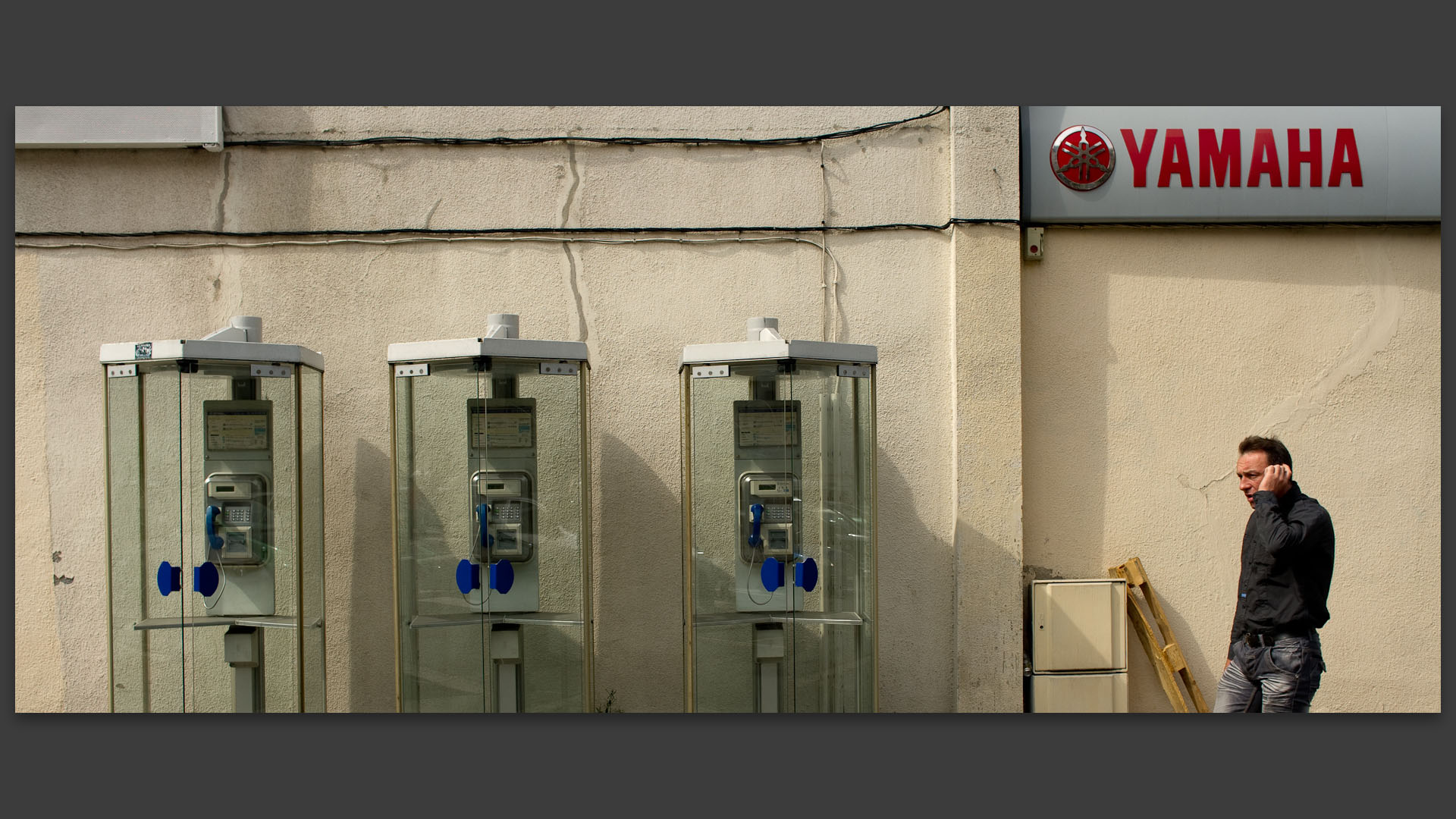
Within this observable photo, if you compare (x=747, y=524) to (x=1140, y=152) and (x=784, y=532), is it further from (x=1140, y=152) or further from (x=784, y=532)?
(x=1140, y=152)

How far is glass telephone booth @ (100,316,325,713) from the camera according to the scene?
412 centimetres

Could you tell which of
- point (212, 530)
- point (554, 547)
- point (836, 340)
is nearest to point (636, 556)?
point (554, 547)

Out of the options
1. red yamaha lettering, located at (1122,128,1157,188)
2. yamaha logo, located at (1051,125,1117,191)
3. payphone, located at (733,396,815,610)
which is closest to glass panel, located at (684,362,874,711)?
payphone, located at (733,396,815,610)

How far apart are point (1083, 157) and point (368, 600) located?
4.05 m

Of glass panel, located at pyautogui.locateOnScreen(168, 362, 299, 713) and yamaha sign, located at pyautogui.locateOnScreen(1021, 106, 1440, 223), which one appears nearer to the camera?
glass panel, located at pyautogui.locateOnScreen(168, 362, 299, 713)

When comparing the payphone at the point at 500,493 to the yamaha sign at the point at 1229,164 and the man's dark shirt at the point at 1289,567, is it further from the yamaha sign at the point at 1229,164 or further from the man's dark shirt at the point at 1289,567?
the man's dark shirt at the point at 1289,567

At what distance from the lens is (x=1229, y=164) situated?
15.4ft

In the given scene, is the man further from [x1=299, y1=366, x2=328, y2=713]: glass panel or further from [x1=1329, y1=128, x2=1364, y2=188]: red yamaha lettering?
[x1=299, y1=366, x2=328, y2=713]: glass panel

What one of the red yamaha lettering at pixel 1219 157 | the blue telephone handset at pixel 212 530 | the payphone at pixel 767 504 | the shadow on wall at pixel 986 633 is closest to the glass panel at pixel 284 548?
the blue telephone handset at pixel 212 530

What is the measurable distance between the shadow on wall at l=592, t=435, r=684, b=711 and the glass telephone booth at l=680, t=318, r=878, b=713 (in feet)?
1.57

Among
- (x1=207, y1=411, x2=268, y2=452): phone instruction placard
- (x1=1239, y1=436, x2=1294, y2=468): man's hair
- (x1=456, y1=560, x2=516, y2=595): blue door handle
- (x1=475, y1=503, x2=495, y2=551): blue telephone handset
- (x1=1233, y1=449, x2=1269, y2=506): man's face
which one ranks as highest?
(x1=207, y1=411, x2=268, y2=452): phone instruction placard

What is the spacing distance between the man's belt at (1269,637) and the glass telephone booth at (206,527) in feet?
13.4

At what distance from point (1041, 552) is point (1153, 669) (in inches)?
31.7

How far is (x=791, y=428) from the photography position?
4.14m
